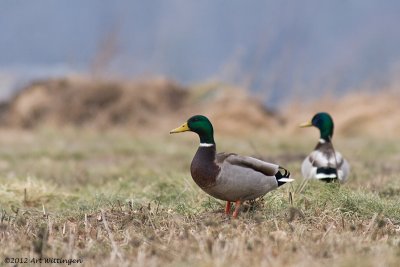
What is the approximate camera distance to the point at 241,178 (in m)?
4.59

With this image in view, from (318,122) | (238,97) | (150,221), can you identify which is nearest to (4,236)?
(150,221)

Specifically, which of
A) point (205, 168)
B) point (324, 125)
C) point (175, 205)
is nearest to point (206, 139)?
point (205, 168)

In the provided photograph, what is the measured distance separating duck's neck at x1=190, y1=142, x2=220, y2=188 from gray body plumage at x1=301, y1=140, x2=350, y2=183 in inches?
67.6

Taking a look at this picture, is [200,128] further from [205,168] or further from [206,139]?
[205,168]

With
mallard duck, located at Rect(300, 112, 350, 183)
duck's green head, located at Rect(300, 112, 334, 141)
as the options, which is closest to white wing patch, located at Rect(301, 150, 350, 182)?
mallard duck, located at Rect(300, 112, 350, 183)

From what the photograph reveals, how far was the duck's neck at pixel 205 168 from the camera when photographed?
455cm

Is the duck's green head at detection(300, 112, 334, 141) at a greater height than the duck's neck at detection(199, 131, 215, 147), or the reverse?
the duck's green head at detection(300, 112, 334, 141)

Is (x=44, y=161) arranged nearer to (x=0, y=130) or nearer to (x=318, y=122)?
(x=318, y=122)

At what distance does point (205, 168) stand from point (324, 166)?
2001 millimetres

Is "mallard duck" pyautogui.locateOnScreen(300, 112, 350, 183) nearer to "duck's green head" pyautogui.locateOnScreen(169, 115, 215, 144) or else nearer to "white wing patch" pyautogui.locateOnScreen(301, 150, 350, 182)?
"white wing patch" pyautogui.locateOnScreen(301, 150, 350, 182)

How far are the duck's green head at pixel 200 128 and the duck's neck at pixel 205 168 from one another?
12 cm

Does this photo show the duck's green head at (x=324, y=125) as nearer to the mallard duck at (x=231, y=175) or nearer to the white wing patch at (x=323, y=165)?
the white wing patch at (x=323, y=165)

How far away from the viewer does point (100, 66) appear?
16.9 meters

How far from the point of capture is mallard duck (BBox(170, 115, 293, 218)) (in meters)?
4.56
